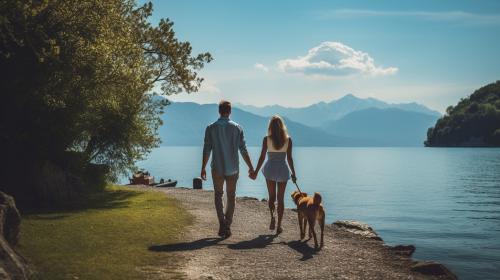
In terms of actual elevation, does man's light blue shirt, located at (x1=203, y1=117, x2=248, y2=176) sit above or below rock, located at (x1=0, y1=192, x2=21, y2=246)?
above

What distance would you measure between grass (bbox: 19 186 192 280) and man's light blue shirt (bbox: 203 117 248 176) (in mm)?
2664

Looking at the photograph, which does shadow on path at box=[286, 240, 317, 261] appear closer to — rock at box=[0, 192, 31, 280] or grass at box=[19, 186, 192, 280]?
grass at box=[19, 186, 192, 280]

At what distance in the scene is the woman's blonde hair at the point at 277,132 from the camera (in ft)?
44.3

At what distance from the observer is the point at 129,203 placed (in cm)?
2131

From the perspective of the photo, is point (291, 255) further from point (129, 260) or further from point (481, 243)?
point (481, 243)

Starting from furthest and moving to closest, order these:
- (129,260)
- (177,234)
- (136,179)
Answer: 1. (136,179)
2. (177,234)
3. (129,260)

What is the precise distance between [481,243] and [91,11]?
26.5 m

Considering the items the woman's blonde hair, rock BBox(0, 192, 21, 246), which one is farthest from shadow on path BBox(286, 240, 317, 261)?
rock BBox(0, 192, 21, 246)

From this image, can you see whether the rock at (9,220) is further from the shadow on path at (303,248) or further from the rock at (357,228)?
the rock at (357,228)

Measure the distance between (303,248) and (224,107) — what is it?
4.75 meters

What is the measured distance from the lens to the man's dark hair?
12.8 m

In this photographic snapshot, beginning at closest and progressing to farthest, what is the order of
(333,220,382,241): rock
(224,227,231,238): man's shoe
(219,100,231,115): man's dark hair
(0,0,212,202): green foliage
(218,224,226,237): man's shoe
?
(219,100,231,115): man's dark hair, (218,224,226,237): man's shoe, (224,227,231,238): man's shoe, (0,0,212,202): green foliage, (333,220,382,241): rock

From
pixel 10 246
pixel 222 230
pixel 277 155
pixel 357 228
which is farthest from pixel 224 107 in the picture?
pixel 357 228

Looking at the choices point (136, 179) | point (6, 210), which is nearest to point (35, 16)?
point (6, 210)
